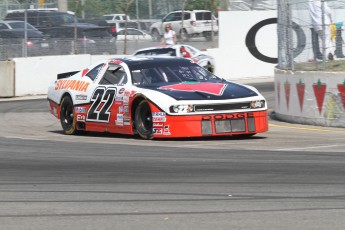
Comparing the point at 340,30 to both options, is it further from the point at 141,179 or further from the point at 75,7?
the point at 75,7

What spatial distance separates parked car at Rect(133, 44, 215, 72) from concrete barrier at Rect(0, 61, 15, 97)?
3.65m

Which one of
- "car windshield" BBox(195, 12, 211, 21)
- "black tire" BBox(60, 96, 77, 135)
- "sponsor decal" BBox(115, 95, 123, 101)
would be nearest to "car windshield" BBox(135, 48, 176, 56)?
"car windshield" BBox(195, 12, 211, 21)

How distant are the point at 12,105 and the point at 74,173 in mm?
13602

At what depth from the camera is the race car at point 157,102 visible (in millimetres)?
13812

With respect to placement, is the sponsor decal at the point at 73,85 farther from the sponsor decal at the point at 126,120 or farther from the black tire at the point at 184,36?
the black tire at the point at 184,36

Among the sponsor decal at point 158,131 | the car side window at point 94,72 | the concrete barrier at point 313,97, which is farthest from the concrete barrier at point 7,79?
the sponsor decal at point 158,131

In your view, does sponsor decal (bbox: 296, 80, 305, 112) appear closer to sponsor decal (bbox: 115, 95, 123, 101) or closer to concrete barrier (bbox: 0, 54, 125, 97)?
sponsor decal (bbox: 115, 95, 123, 101)

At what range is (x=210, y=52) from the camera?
102ft

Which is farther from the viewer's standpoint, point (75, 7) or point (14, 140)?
point (75, 7)

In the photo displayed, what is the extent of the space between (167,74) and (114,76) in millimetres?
980

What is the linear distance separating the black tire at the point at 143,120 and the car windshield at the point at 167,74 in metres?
0.51

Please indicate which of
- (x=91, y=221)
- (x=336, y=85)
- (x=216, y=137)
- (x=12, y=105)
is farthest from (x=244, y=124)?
(x=12, y=105)

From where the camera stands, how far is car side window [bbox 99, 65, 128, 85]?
15.1 meters

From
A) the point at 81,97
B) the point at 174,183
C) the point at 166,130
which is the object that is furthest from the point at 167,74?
the point at 174,183
